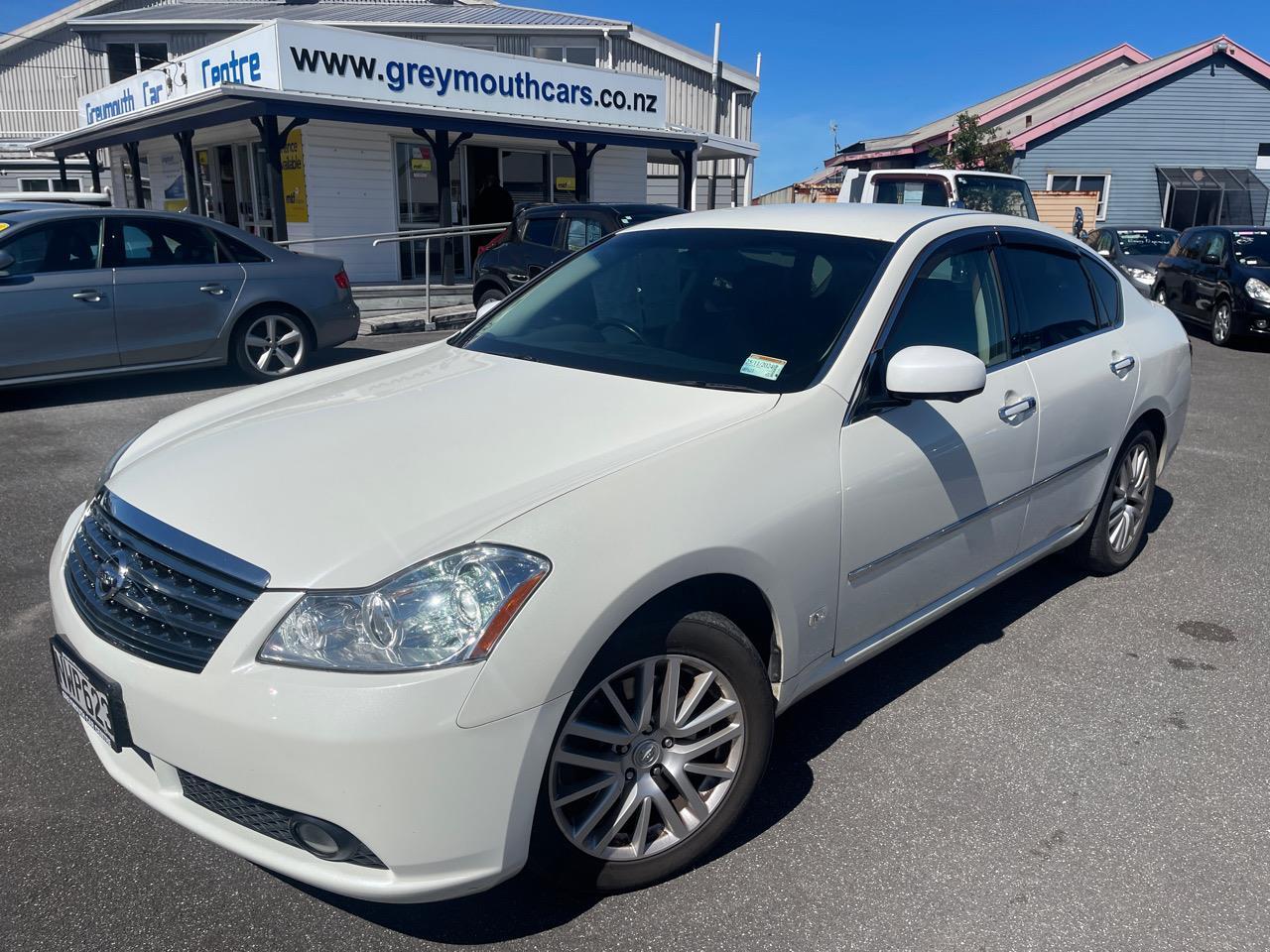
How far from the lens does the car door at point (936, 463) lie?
2.89 m

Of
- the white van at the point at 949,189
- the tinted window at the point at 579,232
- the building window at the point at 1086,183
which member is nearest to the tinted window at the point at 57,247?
the tinted window at the point at 579,232

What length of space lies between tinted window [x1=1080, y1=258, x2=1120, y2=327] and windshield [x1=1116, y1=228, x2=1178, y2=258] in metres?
15.2

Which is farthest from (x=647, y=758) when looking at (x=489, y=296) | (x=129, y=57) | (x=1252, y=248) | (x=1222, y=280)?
(x=129, y=57)

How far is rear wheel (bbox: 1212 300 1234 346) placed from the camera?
12523 millimetres

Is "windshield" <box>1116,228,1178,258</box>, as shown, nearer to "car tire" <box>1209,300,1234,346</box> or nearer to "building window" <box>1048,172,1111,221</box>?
"car tire" <box>1209,300,1234,346</box>

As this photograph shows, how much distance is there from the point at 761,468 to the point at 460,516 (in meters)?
0.82

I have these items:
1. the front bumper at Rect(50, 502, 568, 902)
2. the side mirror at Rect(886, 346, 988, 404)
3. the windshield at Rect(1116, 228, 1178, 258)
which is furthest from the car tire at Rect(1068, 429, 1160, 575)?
the windshield at Rect(1116, 228, 1178, 258)

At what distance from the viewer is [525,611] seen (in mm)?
2088

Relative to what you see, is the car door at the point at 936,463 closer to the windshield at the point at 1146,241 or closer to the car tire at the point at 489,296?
the car tire at the point at 489,296

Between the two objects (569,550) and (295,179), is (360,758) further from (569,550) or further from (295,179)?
(295,179)

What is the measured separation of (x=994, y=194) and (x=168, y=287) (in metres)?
10.4

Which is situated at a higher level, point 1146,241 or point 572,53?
point 572,53

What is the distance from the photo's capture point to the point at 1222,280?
12750 millimetres

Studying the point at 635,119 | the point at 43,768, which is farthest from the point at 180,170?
the point at 43,768
